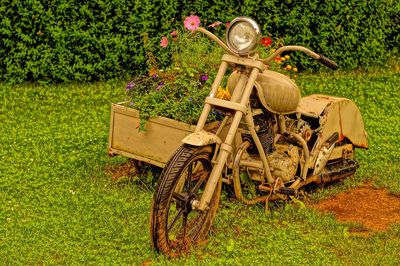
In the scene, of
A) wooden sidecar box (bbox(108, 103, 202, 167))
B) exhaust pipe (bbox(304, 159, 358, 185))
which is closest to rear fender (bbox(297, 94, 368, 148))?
exhaust pipe (bbox(304, 159, 358, 185))

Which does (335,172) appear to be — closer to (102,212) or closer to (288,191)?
(288,191)

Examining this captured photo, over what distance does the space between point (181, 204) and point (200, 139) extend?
0.47m

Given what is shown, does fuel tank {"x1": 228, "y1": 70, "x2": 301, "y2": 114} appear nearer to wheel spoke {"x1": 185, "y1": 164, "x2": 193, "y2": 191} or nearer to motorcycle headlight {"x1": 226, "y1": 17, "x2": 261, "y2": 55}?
motorcycle headlight {"x1": 226, "y1": 17, "x2": 261, "y2": 55}

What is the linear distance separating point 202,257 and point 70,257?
3.03 ft

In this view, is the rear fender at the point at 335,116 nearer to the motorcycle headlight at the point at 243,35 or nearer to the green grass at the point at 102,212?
the green grass at the point at 102,212

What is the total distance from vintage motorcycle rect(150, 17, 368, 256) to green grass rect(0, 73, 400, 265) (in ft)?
0.66

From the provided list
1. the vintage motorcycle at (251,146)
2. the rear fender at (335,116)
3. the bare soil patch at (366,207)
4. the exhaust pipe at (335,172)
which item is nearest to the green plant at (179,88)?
the vintage motorcycle at (251,146)

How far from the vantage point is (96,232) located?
6.49 m

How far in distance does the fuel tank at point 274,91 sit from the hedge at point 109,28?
11.8 feet

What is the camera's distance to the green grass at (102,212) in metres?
6.17

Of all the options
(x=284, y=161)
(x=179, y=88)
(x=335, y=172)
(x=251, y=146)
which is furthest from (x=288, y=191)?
(x=179, y=88)

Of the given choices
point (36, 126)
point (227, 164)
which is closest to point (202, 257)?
point (227, 164)

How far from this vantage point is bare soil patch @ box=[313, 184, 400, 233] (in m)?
6.89

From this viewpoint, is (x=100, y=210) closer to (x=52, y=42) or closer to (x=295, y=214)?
(x=295, y=214)
